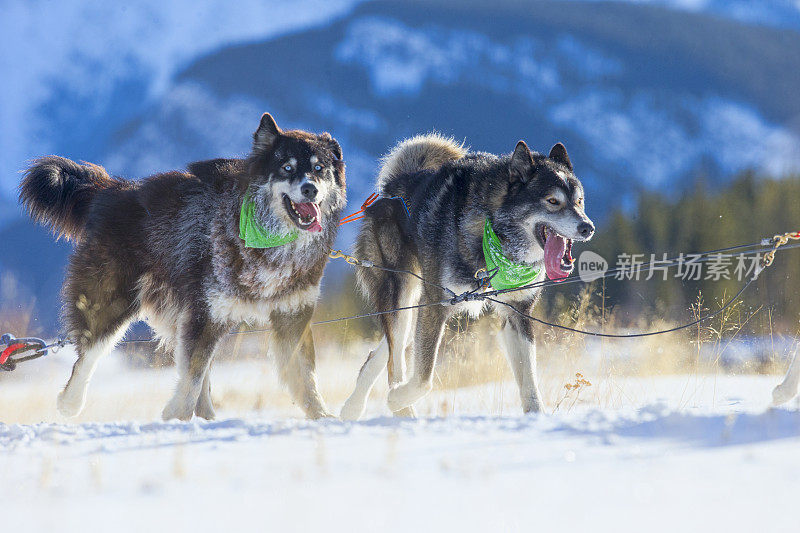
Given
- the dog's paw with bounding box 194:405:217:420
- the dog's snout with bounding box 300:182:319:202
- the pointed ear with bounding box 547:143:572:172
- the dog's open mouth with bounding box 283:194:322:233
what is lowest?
the dog's paw with bounding box 194:405:217:420

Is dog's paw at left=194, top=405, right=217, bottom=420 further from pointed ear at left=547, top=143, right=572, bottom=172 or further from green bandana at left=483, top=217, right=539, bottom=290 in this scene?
pointed ear at left=547, top=143, right=572, bottom=172

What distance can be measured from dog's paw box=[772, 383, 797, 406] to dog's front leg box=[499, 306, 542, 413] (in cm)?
143

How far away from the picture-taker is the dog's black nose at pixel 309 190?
3.81 m

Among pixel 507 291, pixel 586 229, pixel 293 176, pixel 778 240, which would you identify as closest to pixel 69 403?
pixel 293 176

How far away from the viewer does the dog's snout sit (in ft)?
12.5

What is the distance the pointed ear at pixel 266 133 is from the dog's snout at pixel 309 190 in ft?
1.60

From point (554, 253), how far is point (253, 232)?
6.13ft

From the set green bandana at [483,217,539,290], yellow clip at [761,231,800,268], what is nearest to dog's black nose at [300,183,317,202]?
green bandana at [483,217,539,290]

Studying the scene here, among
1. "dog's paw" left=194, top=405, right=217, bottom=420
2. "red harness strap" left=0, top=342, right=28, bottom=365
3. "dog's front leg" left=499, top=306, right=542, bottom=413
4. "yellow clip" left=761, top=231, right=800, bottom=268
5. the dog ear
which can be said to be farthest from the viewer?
"dog's paw" left=194, top=405, right=217, bottom=420

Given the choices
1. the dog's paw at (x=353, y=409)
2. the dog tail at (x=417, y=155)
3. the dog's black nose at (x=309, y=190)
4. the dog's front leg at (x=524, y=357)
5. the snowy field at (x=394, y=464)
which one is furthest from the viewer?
the dog tail at (x=417, y=155)

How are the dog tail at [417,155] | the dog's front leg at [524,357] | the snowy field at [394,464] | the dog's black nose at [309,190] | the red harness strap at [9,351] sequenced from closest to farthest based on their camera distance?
the snowy field at [394,464] < the dog's black nose at [309,190] < the dog's front leg at [524,357] < the red harness strap at [9,351] < the dog tail at [417,155]

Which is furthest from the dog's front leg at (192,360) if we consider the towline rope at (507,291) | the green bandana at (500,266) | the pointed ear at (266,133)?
the green bandana at (500,266)

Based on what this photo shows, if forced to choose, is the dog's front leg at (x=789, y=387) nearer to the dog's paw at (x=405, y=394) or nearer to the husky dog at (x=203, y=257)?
the dog's paw at (x=405, y=394)

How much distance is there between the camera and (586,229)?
3.62 meters
